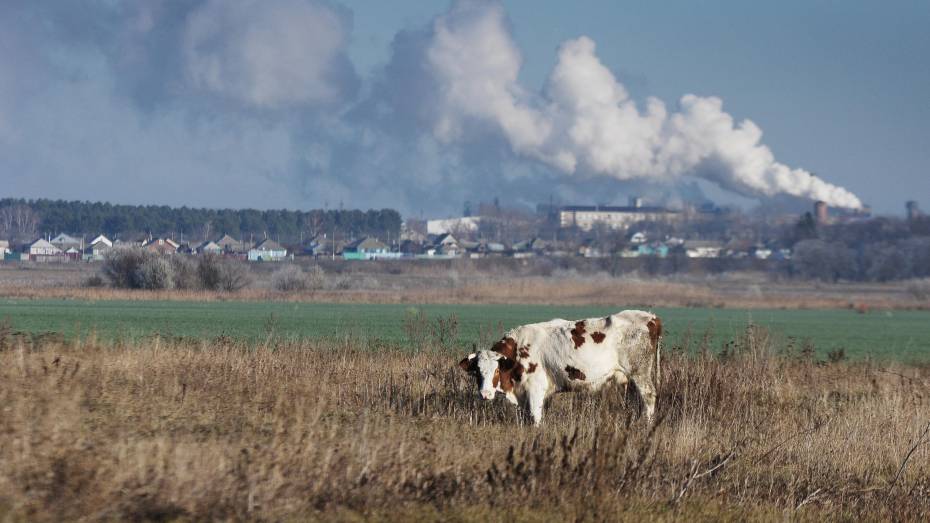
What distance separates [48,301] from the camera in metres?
69.6

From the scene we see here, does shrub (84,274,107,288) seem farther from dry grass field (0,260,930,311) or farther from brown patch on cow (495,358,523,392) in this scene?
brown patch on cow (495,358,523,392)

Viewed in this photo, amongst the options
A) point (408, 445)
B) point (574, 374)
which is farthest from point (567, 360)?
point (408, 445)

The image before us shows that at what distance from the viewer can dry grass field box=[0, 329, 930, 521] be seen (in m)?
10.6

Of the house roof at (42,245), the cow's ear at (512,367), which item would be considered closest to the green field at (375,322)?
the cow's ear at (512,367)

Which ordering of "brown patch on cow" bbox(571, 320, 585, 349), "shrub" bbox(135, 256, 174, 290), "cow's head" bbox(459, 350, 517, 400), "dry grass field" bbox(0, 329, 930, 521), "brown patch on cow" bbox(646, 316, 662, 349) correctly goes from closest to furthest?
1. "dry grass field" bbox(0, 329, 930, 521)
2. "cow's head" bbox(459, 350, 517, 400)
3. "brown patch on cow" bbox(571, 320, 585, 349)
4. "brown patch on cow" bbox(646, 316, 662, 349)
5. "shrub" bbox(135, 256, 174, 290)

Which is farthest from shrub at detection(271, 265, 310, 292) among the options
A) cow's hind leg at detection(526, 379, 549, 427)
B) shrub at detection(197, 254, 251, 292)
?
cow's hind leg at detection(526, 379, 549, 427)

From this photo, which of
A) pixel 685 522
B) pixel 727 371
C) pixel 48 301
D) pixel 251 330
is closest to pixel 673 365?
pixel 727 371

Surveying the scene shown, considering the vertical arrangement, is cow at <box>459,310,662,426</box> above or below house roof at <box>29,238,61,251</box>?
below

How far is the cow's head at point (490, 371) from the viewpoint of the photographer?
16.7 metres

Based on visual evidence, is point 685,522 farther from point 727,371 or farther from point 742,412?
point 727,371

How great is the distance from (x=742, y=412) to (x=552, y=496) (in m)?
8.49

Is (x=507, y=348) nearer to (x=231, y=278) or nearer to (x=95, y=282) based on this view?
(x=231, y=278)

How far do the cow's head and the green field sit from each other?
1806cm

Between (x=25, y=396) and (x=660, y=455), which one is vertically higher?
(x=25, y=396)
